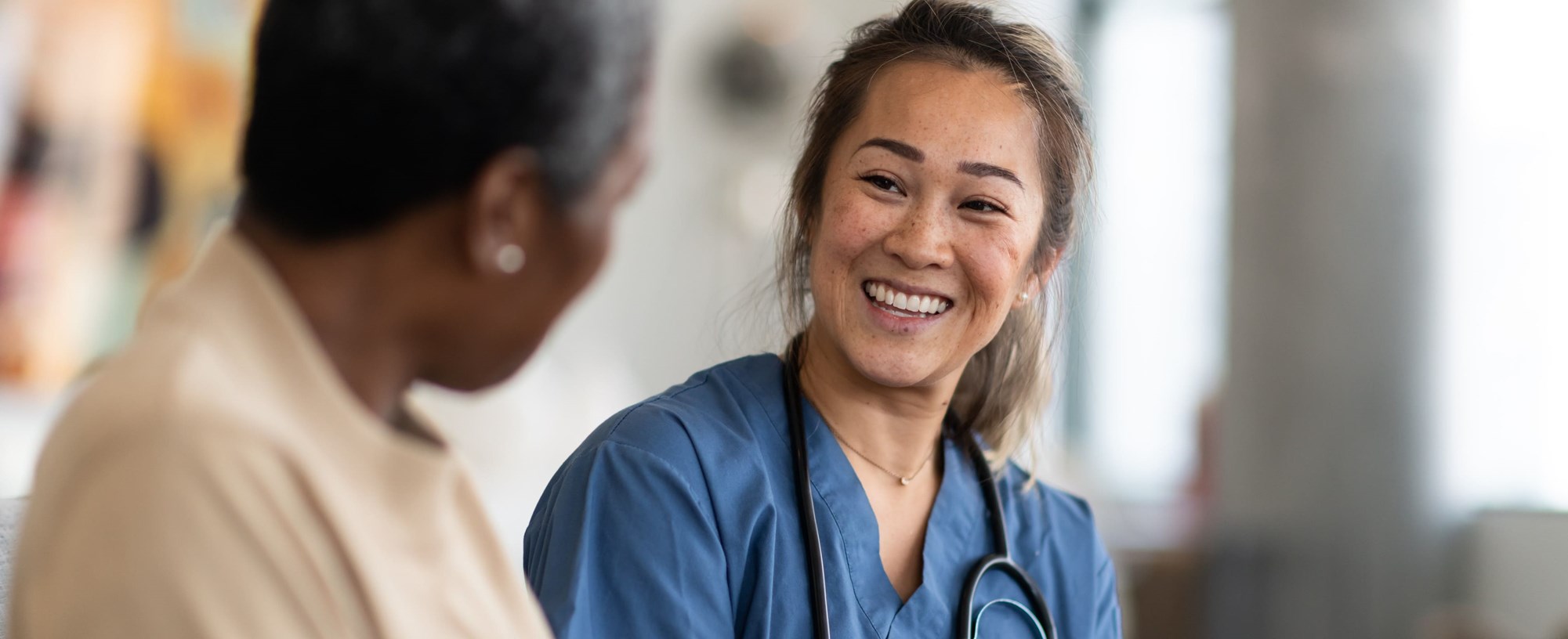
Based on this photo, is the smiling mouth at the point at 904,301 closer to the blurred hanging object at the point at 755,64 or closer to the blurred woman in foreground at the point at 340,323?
the blurred woman in foreground at the point at 340,323

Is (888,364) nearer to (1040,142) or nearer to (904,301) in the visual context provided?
(904,301)

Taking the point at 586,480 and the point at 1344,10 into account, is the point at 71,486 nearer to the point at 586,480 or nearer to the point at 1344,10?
the point at 586,480

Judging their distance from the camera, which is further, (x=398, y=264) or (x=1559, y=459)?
(x=1559, y=459)

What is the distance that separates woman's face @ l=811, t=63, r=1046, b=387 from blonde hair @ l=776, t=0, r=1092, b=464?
41 millimetres

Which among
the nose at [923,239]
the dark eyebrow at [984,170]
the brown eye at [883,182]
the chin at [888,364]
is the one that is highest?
the dark eyebrow at [984,170]

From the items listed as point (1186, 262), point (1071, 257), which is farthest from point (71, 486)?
point (1186, 262)

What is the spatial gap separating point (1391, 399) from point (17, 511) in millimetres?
3205

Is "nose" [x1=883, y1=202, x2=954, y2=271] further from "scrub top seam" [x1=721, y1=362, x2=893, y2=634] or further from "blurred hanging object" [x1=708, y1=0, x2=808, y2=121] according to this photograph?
"blurred hanging object" [x1=708, y1=0, x2=808, y2=121]

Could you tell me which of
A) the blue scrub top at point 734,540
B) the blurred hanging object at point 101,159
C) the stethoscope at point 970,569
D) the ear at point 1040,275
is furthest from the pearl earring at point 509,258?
the blurred hanging object at point 101,159

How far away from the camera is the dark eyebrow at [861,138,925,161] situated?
54.7 inches

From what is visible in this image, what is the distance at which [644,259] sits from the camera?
4430 millimetres

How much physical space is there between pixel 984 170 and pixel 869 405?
0.27 metres

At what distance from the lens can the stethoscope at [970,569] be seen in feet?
4.23

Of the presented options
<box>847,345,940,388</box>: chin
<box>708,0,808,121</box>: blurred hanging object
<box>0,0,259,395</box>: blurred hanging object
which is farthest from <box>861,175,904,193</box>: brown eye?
<box>708,0,808,121</box>: blurred hanging object
